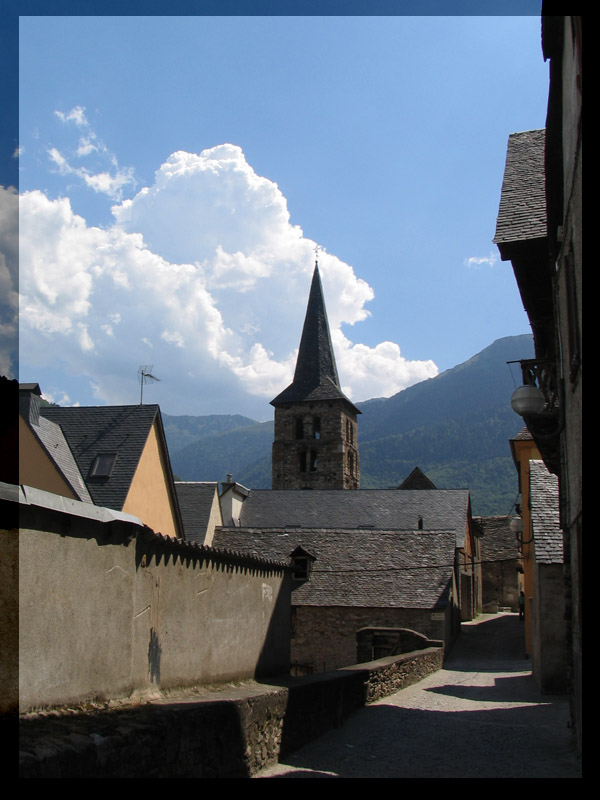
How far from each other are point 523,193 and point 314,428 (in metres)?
50.1

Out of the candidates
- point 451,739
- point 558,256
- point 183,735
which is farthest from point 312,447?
point 183,735

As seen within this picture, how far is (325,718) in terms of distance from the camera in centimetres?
1070

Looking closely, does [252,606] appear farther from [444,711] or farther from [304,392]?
[304,392]

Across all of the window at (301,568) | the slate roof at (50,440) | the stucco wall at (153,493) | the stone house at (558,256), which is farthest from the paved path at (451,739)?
the window at (301,568)

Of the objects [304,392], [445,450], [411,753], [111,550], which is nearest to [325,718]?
[411,753]

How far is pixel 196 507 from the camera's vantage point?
3591 centimetres

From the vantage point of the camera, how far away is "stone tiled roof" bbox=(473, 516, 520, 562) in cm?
5188

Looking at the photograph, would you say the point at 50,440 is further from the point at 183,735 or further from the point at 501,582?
the point at 501,582

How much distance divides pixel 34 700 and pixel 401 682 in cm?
1261

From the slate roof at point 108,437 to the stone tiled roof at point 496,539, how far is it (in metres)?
33.8

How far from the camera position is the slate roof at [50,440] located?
762 inches

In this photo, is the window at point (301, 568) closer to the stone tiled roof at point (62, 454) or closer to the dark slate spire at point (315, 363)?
the stone tiled roof at point (62, 454)

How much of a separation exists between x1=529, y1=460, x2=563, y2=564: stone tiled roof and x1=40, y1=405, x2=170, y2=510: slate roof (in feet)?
34.8
